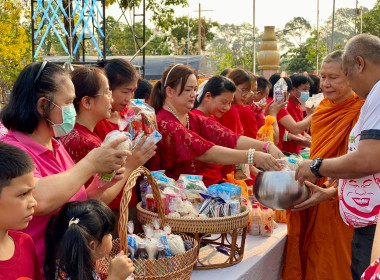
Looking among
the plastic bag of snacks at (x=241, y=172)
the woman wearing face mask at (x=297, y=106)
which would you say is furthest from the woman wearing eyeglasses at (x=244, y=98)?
the plastic bag of snacks at (x=241, y=172)

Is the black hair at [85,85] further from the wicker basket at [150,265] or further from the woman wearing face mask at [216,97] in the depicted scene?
the woman wearing face mask at [216,97]

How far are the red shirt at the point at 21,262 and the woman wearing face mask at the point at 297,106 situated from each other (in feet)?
11.2

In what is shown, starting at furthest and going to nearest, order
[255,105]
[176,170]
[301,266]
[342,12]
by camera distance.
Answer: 1. [342,12]
2. [255,105]
3. [301,266]
4. [176,170]

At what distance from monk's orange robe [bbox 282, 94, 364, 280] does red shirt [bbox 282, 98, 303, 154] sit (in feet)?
6.13

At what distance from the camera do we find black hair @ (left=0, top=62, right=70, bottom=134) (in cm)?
167

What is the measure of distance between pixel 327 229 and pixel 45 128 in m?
1.77

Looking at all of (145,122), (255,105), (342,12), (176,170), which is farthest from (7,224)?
(342,12)

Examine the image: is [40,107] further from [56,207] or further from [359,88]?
[359,88]

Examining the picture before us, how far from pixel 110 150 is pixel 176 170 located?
3.38 feet

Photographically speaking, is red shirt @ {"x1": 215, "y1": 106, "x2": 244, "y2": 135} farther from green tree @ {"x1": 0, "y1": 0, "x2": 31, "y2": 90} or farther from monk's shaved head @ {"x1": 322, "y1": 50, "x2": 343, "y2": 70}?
green tree @ {"x1": 0, "y1": 0, "x2": 31, "y2": 90}

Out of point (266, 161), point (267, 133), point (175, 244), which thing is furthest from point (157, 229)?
point (267, 133)

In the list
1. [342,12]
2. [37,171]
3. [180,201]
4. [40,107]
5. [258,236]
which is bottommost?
[258,236]

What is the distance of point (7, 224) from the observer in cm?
137

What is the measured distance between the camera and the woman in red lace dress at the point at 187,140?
8.41 feet
